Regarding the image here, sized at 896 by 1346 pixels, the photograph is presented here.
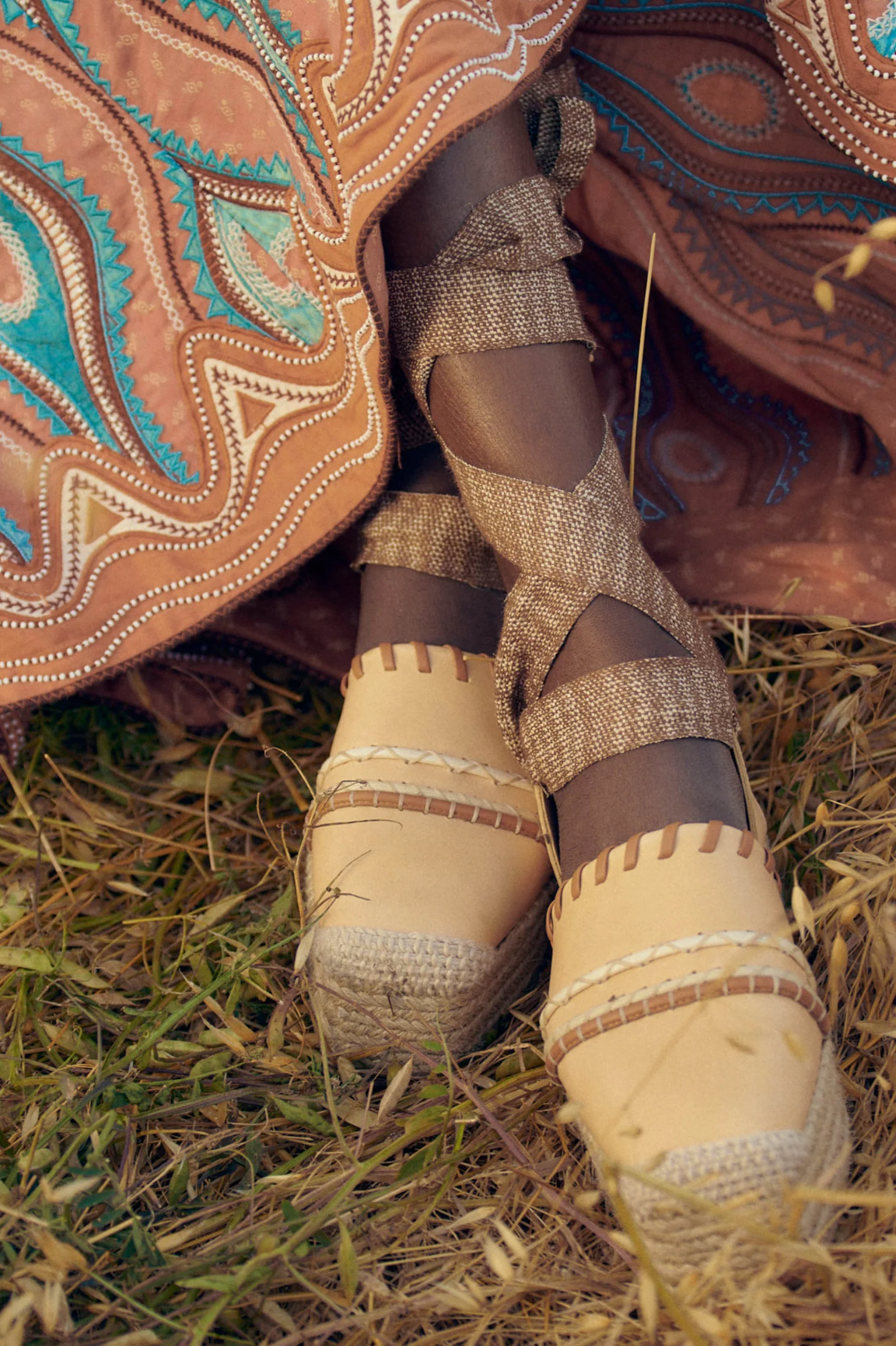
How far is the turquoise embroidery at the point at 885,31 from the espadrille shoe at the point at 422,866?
49 centimetres

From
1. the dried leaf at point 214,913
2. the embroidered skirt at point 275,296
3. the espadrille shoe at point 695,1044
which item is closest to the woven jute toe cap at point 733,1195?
the espadrille shoe at point 695,1044

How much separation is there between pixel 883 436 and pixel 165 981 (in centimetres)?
72

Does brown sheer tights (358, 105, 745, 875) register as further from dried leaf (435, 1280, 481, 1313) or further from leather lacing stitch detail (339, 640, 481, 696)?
dried leaf (435, 1280, 481, 1313)

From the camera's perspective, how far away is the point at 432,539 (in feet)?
2.75

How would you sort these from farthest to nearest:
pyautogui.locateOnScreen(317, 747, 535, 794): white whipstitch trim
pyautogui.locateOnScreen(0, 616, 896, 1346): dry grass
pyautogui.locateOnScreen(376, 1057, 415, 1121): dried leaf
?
pyautogui.locateOnScreen(317, 747, 535, 794): white whipstitch trim
pyautogui.locateOnScreen(376, 1057, 415, 1121): dried leaf
pyautogui.locateOnScreen(0, 616, 896, 1346): dry grass

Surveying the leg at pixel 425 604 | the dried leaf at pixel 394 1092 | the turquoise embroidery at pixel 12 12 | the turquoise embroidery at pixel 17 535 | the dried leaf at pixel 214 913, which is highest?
the turquoise embroidery at pixel 12 12

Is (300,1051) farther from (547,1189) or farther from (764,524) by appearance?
(764,524)

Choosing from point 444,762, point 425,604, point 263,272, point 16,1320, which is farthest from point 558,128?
point 16,1320

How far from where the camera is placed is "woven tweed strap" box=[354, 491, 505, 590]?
0.83 metres

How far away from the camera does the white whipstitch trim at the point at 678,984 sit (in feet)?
1.88

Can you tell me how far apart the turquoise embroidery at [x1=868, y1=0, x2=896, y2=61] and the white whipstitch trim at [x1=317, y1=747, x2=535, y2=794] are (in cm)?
54

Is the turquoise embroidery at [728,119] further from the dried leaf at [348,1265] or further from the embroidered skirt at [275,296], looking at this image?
the dried leaf at [348,1265]

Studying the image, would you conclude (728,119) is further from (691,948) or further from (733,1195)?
(733,1195)

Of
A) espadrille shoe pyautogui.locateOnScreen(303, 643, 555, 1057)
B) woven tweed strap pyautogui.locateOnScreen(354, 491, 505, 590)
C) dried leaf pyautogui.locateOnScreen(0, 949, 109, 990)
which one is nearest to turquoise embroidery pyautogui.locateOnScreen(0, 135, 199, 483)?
woven tweed strap pyautogui.locateOnScreen(354, 491, 505, 590)
